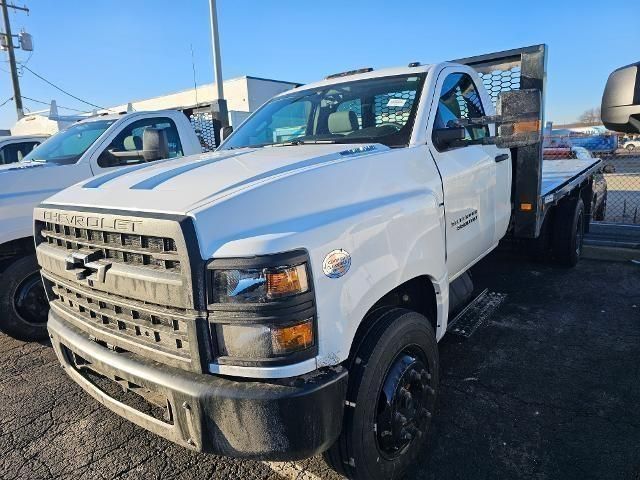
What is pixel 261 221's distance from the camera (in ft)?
6.37

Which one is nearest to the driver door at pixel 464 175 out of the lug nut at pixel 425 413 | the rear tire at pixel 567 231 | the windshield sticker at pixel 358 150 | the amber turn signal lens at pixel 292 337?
the windshield sticker at pixel 358 150

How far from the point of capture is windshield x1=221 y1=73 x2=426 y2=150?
3.07m

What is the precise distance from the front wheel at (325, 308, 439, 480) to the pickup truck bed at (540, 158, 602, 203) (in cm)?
267

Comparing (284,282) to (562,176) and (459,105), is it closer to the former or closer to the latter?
(459,105)

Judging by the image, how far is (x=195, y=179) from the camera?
2295mm

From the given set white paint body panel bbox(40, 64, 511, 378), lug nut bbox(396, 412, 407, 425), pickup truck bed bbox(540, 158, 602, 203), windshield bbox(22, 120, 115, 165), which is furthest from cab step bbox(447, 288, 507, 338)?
windshield bbox(22, 120, 115, 165)

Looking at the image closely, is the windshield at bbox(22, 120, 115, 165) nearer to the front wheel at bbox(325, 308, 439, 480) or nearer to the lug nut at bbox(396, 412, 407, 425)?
the front wheel at bbox(325, 308, 439, 480)

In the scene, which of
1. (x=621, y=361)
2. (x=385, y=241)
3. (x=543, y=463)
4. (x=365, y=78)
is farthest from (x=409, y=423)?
(x=365, y=78)

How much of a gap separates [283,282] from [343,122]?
182 cm

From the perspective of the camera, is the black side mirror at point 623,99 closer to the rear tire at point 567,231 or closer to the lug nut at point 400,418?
the lug nut at point 400,418

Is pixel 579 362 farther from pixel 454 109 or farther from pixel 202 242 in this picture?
pixel 202 242

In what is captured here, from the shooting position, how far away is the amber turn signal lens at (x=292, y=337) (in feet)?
5.98

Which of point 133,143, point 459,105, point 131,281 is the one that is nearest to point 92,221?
point 131,281

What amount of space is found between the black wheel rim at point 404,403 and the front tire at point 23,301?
143 inches
